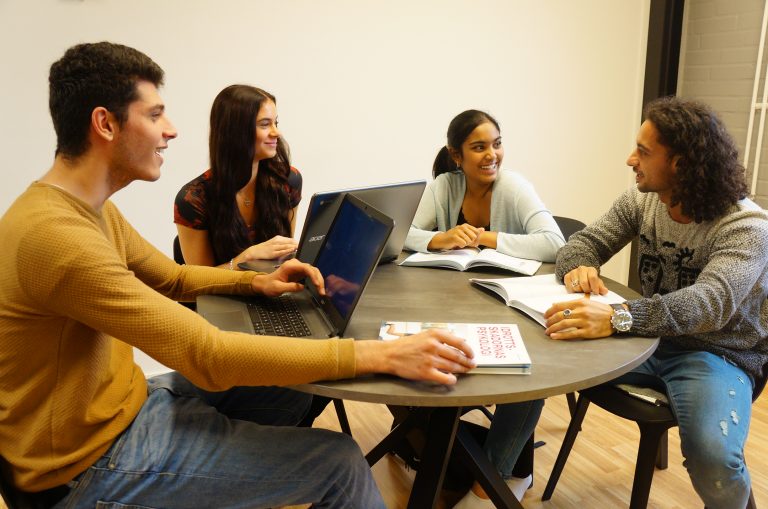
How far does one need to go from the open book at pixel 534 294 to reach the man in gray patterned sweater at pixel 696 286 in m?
0.04

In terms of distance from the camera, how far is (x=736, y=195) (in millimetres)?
1626

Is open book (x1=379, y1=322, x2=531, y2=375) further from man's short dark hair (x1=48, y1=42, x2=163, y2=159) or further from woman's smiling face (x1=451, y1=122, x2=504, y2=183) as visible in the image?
woman's smiling face (x1=451, y1=122, x2=504, y2=183)

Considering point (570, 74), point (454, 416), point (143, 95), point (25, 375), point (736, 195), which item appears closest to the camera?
point (25, 375)

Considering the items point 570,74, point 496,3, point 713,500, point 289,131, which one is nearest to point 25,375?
point 713,500

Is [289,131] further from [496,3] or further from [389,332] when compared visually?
[389,332]

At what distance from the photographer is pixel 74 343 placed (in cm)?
113

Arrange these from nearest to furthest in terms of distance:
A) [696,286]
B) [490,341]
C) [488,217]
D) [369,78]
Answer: [490,341] < [696,286] < [488,217] < [369,78]

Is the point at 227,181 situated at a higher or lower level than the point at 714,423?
higher

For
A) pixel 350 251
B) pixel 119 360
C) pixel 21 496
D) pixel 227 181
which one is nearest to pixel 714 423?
pixel 350 251

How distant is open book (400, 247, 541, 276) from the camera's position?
73.3 inches

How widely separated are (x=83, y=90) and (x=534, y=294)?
116 centimetres

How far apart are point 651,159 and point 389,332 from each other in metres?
0.96

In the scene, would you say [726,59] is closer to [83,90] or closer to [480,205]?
[480,205]

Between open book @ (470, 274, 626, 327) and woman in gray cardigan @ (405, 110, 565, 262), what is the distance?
0.90ft
